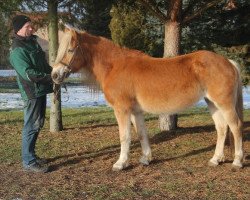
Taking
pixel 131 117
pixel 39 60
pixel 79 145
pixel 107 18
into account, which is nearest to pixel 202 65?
pixel 131 117

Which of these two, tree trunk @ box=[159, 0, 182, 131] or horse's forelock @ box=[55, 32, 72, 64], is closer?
horse's forelock @ box=[55, 32, 72, 64]

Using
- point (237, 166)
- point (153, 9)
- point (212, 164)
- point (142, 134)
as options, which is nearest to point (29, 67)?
point (142, 134)

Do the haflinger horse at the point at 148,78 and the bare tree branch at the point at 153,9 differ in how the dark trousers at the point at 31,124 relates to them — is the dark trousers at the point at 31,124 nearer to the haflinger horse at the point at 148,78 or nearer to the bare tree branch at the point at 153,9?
the haflinger horse at the point at 148,78

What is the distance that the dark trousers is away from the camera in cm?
622

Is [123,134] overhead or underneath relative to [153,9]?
underneath

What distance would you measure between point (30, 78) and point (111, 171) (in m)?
1.75

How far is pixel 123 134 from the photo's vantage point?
629 cm

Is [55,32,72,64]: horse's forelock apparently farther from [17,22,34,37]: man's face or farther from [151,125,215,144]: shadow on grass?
[151,125,215,144]: shadow on grass

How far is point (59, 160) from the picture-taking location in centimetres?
692

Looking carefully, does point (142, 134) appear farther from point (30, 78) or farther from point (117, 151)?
point (30, 78)

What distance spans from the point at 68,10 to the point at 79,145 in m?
3.29

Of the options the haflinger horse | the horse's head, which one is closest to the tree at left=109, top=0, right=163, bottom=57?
the haflinger horse

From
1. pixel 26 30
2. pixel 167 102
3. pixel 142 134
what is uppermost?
pixel 26 30

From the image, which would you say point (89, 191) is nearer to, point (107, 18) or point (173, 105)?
point (173, 105)
